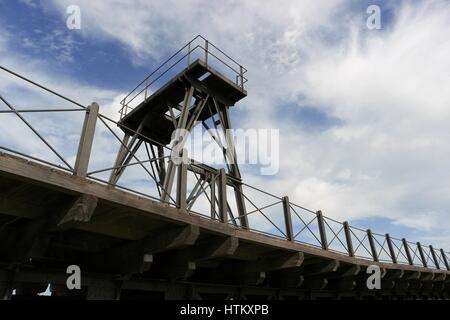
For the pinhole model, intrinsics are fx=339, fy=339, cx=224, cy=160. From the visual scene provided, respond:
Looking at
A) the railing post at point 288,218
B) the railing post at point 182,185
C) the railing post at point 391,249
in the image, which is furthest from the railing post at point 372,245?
the railing post at point 182,185

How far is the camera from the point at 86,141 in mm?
4348

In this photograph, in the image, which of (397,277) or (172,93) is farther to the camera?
(172,93)

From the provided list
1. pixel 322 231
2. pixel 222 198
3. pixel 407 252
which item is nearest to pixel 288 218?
pixel 322 231

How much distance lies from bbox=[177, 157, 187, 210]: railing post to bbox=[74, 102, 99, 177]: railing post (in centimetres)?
152

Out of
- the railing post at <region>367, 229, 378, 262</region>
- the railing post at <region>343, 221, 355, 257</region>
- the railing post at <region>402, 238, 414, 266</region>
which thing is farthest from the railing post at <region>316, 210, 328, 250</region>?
the railing post at <region>402, 238, 414, 266</region>

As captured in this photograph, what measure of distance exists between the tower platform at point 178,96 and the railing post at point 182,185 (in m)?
6.97

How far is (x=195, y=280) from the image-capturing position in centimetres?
738

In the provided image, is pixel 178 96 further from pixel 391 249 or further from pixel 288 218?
pixel 391 249

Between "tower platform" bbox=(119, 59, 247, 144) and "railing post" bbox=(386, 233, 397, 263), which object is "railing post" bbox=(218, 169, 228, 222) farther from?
"railing post" bbox=(386, 233, 397, 263)

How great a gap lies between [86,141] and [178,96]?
28.1 feet

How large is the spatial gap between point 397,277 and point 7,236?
11251mm

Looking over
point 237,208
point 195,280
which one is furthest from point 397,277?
point 195,280
